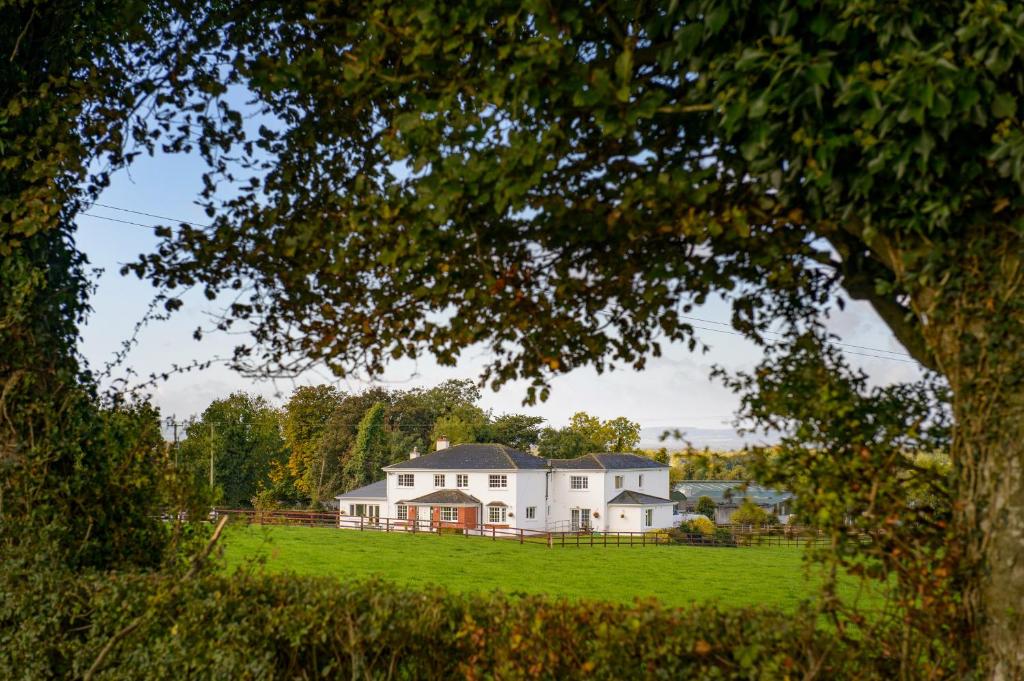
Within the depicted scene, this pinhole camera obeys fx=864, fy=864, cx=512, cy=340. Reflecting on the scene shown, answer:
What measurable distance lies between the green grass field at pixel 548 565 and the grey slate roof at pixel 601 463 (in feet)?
39.8

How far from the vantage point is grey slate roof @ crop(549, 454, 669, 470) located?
5244 cm

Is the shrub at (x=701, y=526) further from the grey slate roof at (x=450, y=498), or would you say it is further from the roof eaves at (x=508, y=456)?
the grey slate roof at (x=450, y=498)

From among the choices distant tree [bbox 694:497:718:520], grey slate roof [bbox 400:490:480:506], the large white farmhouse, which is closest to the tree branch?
the large white farmhouse

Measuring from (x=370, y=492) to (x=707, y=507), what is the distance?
23.7 m

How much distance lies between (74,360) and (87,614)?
2077 mm

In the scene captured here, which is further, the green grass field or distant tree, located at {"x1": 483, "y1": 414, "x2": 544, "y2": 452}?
distant tree, located at {"x1": 483, "y1": 414, "x2": 544, "y2": 452}

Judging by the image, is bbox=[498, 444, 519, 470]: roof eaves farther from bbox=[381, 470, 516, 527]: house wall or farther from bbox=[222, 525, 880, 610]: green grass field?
bbox=[222, 525, 880, 610]: green grass field

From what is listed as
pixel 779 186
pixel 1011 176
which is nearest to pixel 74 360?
pixel 779 186

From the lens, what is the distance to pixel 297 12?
6.78m

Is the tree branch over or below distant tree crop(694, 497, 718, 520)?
over

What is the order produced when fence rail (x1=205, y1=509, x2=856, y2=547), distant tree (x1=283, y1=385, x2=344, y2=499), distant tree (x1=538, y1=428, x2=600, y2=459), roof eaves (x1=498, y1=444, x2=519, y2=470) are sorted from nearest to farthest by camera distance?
fence rail (x1=205, y1=509, x2=856, y2=547) → roof eaves (x1=498, y1=444, x2=519, y2=470) → distant tree (x1=283, y1=385, x2=344, y2=499) → distant tree (x1=538, y1=428, x2=600, y2=459)

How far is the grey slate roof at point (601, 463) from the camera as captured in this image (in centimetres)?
5244

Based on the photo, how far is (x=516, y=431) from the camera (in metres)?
60.0

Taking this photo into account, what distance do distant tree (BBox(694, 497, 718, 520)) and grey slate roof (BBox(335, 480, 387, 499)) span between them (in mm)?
21926
